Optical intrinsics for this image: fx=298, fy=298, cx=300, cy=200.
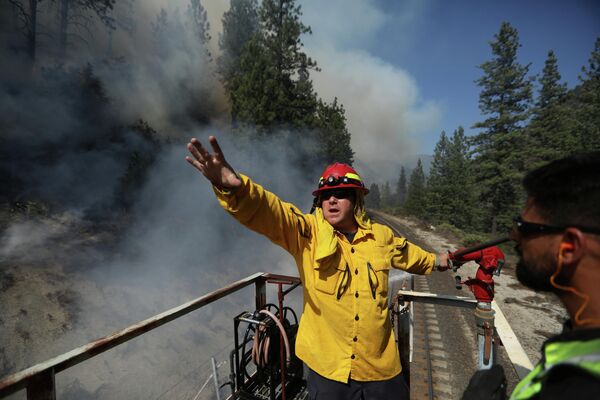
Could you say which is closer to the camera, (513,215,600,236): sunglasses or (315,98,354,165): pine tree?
(513,215,600,236): sunglasses

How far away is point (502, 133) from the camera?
21750mm

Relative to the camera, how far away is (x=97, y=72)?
1384 cm

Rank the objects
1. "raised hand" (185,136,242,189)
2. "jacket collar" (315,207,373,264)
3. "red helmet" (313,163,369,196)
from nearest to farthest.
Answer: "raised hand" (185,136,242,189) < "jacket collar" (315,207,373,264) < "red helmet" (313,163,369,196)

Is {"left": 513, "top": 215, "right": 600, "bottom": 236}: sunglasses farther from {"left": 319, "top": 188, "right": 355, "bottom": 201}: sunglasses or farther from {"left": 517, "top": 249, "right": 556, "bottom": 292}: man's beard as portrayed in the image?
{"left": 319, "top": 188, "right": 355, "bottom": 201}: sunglasses

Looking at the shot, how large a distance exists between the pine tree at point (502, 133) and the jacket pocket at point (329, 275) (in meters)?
23.8

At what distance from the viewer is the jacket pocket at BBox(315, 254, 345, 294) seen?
1.89 meters

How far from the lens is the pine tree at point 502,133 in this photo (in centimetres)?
2127

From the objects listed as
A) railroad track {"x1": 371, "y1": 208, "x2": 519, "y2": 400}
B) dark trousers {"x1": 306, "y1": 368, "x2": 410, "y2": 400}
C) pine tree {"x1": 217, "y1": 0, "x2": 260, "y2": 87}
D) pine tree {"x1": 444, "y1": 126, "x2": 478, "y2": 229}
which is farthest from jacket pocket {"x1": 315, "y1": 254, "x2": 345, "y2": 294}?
pine tree {"x1": 444, "y1": 126, "x2": 478, "y2": 229}

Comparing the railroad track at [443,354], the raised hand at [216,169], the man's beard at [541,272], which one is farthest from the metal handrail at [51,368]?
the railroad track at [443,354]

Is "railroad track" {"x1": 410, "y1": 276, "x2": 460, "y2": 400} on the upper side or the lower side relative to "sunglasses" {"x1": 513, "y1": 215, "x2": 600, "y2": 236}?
lower

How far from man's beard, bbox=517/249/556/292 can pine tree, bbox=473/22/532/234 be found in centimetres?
2411

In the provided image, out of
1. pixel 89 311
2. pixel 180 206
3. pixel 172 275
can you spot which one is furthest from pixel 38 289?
pixel 180 206

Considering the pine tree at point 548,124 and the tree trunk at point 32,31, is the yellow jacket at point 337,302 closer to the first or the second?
the tree trunk at point 32,31

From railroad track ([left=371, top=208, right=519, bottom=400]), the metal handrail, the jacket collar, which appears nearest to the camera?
the metal handrail
